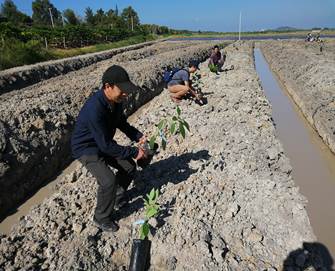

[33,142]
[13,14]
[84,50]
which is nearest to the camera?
[33,142]

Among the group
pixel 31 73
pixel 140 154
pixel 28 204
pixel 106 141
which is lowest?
pixel 28 204

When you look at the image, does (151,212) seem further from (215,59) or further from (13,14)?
(13,14)

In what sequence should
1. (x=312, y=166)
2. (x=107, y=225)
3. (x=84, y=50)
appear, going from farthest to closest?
(x=84, y=50) < (x=312, y=166) < (x=107, y=225)

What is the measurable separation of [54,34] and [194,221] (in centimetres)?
3270

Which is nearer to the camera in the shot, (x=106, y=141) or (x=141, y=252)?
(x=106, y=141)

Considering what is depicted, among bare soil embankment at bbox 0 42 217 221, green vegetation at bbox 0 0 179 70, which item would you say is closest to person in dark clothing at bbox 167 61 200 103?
bare soil embankment at bbox 0 42 217 221

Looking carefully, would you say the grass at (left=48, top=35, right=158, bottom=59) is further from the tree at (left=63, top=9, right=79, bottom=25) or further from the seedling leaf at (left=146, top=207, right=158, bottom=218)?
the seedling leaf at (left=146, top=207, right=158, bottom=218)

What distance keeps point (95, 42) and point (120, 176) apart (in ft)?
134

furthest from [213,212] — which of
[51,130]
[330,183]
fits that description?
[51,130]

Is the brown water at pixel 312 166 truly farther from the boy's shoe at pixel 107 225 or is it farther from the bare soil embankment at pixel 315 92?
the boy's shoe at pixel 107 225

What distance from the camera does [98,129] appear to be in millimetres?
3371

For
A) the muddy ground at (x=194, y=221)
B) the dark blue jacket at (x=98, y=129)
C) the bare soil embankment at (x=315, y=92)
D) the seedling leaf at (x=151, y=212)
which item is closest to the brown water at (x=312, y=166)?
the bare soil embankment at (x=315, y=92)

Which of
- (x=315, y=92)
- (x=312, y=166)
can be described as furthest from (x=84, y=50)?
(x=312, y=166)

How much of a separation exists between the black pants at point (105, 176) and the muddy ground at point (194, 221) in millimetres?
354
